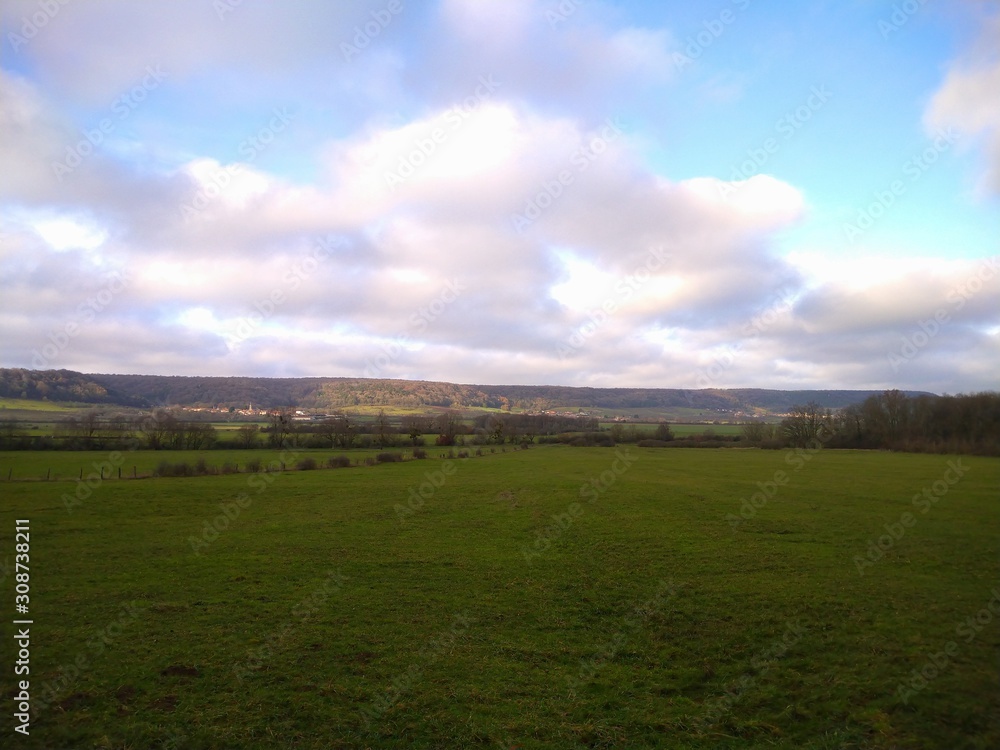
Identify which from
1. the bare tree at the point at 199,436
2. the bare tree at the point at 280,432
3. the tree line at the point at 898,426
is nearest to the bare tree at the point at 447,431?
the bare tree at the point at 280,432

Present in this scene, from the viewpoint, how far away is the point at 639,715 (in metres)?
8.73

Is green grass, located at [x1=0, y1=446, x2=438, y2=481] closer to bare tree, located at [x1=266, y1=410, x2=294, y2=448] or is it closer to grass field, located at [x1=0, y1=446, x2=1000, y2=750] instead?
bare tree, located at [x1=266, y1=410, x2=294, y2=448]

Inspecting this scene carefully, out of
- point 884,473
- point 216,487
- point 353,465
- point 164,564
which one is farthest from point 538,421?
point 164,564

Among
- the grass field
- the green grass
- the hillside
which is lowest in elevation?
the green grass

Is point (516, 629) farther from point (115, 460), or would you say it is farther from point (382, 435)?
point (382, 435)

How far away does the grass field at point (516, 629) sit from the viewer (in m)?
8.26

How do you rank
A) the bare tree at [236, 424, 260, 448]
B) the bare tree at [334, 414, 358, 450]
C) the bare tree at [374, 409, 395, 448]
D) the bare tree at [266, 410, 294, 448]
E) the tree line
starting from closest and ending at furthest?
the tree line
the bare tree at [236, 424, 260, 448]
the bare tree at [266, 410, 294, 448]
the bare tree at [334, 414, 358, 450]
the bare tree at [374, 409, 395, 448]

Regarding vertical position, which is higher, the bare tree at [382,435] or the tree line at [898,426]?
the tree line at [898,426]

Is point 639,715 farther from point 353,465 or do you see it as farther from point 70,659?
point 353,465

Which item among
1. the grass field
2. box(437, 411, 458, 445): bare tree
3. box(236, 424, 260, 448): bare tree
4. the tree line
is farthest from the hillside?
the grass field

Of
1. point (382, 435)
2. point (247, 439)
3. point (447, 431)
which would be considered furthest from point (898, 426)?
point (247, 439)

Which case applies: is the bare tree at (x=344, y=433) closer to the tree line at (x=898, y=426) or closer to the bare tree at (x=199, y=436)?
the bare tree at (x=199, y=436)

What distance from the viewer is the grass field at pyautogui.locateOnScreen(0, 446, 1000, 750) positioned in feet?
27.1

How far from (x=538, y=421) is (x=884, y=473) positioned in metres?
81.3
